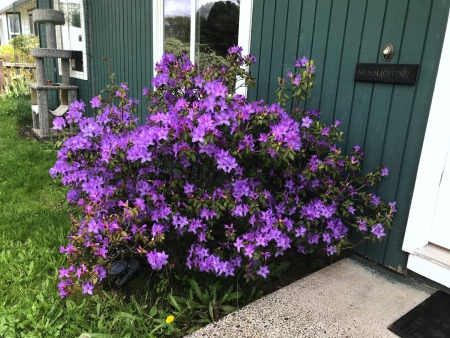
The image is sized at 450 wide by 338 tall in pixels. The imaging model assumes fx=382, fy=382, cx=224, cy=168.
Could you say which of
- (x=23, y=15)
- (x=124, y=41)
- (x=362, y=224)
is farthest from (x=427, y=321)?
(x=23, y=15)

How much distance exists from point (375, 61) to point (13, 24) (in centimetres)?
2101

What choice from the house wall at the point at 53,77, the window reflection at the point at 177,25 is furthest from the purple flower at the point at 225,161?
the house wall at the point at 53,77

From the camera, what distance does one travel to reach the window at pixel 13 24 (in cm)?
1829

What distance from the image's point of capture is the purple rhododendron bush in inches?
80.7

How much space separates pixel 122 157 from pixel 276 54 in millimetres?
1717

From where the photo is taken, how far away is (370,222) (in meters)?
2.40

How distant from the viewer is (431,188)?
7.54 ft

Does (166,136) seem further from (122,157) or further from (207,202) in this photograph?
(207,202)

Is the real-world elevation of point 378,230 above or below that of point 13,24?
below

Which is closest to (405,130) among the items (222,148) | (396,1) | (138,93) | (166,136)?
(396,1)

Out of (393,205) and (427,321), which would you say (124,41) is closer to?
(393,205)

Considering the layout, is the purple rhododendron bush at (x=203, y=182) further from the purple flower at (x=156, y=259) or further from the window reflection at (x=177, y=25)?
the window reflection at (x=177, y=25)

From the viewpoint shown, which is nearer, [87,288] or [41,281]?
[87,288]

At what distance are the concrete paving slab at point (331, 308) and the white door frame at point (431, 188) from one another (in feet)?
0.48
